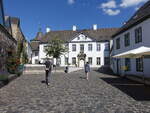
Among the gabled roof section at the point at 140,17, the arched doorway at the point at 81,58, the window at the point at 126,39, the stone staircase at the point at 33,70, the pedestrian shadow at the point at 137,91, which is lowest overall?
the pedestrian shadow at the point at 137,91

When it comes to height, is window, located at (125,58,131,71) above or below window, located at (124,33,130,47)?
below

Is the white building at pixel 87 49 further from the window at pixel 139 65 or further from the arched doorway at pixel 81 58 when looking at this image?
the window at pixel 139 65

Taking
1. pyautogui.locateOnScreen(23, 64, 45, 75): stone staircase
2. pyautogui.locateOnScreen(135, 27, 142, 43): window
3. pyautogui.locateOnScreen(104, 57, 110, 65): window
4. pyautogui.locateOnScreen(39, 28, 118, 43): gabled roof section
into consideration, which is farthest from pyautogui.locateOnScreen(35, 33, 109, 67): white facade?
pyautogui.locateOnScreen(135, 27, 142, 43): window

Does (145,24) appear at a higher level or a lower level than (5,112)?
higher

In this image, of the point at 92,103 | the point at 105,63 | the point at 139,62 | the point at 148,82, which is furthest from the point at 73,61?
the point at 92,103

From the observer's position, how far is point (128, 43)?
1711 cm

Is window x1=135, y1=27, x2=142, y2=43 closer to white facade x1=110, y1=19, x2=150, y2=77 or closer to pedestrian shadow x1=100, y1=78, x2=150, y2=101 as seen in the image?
white facade x1=110, y1=19, x2=150, y2=77

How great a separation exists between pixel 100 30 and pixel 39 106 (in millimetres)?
39413

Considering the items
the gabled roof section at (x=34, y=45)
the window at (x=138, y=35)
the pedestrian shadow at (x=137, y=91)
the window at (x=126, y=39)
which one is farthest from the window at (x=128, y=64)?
the gabled roof section at (x=34, y=45)

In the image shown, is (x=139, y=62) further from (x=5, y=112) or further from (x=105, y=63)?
(x=105, y=63)

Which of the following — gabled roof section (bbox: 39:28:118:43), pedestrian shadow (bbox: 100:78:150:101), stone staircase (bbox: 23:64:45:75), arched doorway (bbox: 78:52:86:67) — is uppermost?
gabled roof section (bbox: 39:28:118:43)

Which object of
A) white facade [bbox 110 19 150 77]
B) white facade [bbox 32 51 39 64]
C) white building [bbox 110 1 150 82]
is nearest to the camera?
white facade [bbox 110 19 150 77]

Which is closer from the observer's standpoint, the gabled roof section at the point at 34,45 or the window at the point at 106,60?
the window at the point at 106,60

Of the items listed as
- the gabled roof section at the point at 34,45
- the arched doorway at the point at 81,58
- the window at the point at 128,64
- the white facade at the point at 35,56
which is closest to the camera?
the window at the point at 128,64
